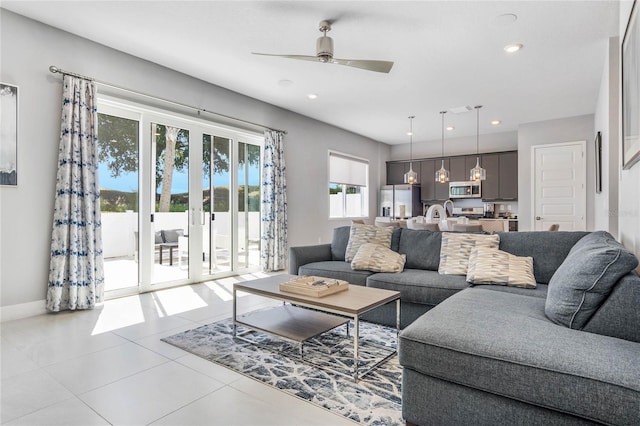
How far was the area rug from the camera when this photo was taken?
72.5 inches

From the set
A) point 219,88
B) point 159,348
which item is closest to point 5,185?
point 159,348

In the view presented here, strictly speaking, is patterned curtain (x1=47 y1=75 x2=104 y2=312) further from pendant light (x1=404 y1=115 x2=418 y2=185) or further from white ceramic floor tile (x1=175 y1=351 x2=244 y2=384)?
pendant light (x1=404 y1=115 x2=418 y2=185)

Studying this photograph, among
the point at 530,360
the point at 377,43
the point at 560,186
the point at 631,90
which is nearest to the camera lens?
the point at 530,360

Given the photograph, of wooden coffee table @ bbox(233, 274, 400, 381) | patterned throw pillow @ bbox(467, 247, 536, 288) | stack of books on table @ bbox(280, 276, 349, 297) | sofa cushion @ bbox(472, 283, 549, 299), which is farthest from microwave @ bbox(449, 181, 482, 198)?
stack of books on table @ bbox(280, 276, 349, 297)

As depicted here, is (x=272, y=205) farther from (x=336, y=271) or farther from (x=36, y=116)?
(x=36, y=116)

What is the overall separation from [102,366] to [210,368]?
0.71 meters

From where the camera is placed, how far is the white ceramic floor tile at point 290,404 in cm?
171

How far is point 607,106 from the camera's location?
12.5 feet

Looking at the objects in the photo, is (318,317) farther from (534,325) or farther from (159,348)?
(534,325)

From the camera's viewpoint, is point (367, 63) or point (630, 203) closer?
point (630, 203)

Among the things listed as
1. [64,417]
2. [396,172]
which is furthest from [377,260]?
[396,172]

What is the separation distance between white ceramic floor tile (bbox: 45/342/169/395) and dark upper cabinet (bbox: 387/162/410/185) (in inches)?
299

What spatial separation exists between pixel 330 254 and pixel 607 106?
341cm

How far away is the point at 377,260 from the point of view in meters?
3.30
